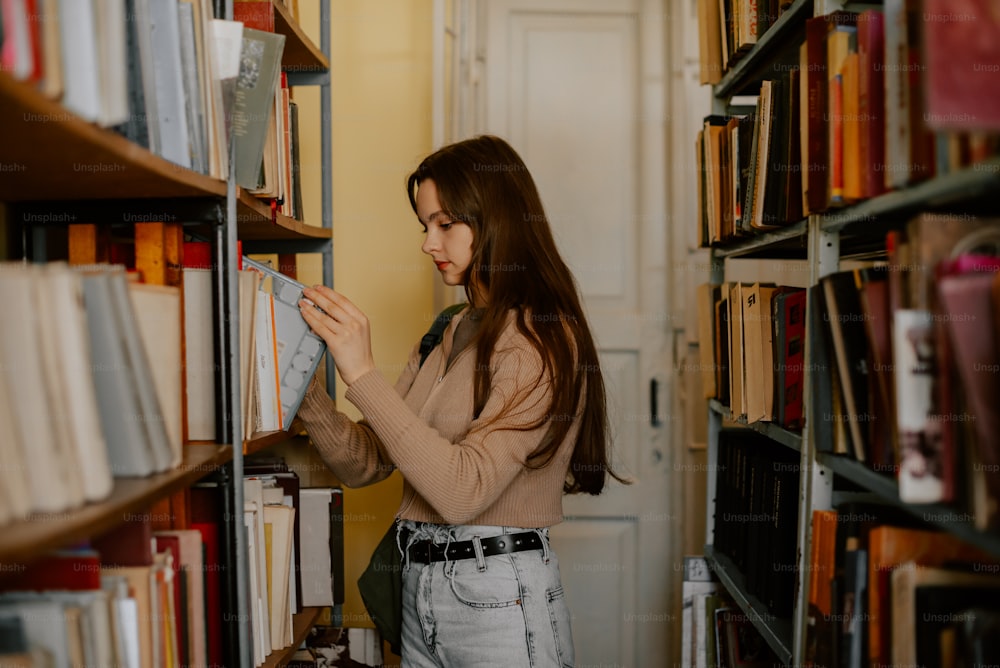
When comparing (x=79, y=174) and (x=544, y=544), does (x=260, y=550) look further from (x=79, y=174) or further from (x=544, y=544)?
(x=79, y=174)

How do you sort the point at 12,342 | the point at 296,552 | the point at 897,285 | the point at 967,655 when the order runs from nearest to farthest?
the point at 12,342, the point at 967,655, the point at 897,285, the point at 296,552

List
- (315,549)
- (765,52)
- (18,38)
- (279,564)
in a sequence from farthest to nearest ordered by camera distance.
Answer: (315,549) → (765,52) → (279,564) → (18,38)

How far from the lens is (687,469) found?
251 cm

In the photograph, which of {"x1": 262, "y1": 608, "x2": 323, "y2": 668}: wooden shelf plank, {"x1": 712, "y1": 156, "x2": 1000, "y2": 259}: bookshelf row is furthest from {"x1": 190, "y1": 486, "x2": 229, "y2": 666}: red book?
{"x1": 712, "y1": 156, "x2": 1000, "y2": 259}: bookshelf row

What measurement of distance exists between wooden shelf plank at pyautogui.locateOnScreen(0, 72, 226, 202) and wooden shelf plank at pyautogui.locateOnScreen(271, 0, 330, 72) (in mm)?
494

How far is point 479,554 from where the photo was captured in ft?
4.58

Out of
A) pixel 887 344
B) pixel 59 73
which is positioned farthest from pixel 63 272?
pixel 887 344

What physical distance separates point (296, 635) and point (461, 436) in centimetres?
54

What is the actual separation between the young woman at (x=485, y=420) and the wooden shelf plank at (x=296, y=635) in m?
0.22

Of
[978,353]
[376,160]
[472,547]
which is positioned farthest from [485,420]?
[376,160]

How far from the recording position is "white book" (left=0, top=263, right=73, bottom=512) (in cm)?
69

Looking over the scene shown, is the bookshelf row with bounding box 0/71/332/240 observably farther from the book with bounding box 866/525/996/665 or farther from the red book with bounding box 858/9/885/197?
the book with bounding box 866/525/996/665

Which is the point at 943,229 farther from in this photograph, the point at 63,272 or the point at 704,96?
the point at 704,96

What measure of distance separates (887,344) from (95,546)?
3.29ft
